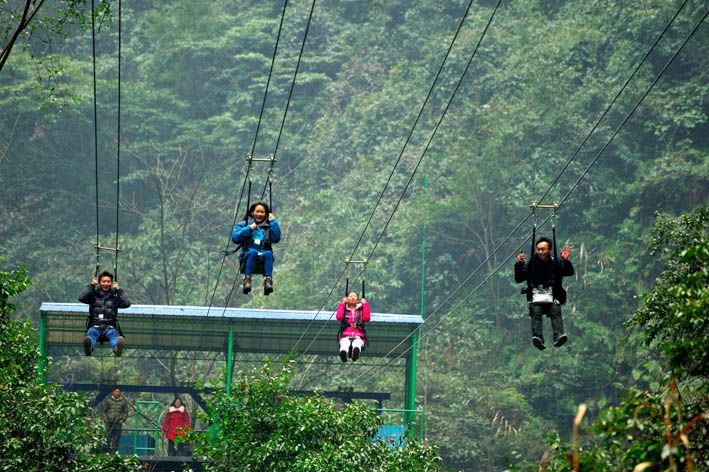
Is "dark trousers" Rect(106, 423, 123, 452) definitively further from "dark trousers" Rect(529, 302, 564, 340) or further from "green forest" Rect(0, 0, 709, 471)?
"dark trousers" Rect(529, 302, 564, 340)

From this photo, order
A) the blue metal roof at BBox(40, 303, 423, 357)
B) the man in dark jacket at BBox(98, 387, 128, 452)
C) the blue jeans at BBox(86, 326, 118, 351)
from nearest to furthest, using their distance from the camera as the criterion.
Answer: the blue jeans at BBox(86, 326, 118, 351)
the blue metal roof at BBox(40, 303, 423, 357)
the man in dark jacket at BBox(98, 387, 128, 452)

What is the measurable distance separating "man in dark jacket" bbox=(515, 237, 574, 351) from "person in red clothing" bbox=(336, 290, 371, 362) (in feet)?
12.8

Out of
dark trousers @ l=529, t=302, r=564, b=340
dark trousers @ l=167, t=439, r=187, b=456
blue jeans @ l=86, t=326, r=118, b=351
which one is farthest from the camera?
dark trousers @ l=167, t=439, r=187, b=456

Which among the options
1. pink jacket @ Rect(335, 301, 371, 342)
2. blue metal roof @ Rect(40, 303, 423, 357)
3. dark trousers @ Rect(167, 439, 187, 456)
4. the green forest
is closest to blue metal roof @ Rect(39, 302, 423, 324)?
blue metal roof @ Rect(40, 303, 423, 357)

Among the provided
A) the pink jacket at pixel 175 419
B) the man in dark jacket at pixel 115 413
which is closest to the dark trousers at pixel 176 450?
the pink jacket at pixel 175 419

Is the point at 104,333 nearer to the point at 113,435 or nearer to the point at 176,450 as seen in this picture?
the point at 113,435

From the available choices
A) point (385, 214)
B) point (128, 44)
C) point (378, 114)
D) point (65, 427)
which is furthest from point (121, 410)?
point (128, 44)

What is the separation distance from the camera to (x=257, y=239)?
648 inches

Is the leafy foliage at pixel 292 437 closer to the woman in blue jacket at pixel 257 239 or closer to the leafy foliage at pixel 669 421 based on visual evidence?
the woman in blue jacket at pixel 257 239

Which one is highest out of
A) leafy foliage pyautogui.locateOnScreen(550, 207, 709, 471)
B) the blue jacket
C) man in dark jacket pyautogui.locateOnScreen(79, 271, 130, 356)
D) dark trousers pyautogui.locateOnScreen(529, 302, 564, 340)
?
the blue jacket

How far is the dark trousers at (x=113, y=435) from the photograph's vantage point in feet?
84.0

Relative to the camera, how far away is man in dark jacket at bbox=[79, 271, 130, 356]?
18.0m

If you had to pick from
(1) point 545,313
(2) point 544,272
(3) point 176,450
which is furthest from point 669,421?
(3) point 176,450

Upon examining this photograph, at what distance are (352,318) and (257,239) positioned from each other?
10.9ft
